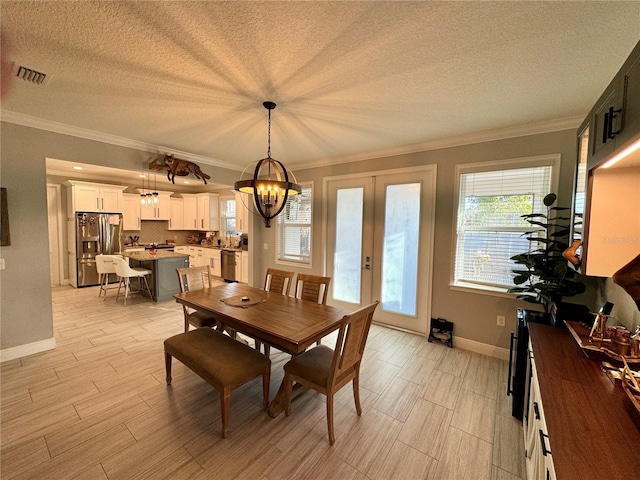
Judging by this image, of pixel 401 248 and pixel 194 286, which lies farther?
pixel 401 248

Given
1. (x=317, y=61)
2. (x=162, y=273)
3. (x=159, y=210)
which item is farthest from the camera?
(x=159, y=210)

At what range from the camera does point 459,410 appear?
2.16 m

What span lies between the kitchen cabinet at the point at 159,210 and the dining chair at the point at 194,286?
4754 millimetres

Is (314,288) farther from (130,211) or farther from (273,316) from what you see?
(130,211)

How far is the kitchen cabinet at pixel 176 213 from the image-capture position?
7.36 metres

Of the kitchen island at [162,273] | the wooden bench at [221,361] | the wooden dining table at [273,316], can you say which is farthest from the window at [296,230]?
the wooden bench at [221,361]

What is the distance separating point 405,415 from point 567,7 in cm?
276

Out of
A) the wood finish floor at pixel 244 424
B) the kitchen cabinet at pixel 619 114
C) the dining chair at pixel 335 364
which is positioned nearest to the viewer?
the kitchen cabinet at pixel 619 114

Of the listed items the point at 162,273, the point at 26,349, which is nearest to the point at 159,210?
the point at 162,273

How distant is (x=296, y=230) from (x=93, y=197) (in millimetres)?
4843

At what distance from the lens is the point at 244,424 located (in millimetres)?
1981

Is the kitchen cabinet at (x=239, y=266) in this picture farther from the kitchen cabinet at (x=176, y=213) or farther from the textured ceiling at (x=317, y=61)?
the textured ceiling at (x=317, y=61)

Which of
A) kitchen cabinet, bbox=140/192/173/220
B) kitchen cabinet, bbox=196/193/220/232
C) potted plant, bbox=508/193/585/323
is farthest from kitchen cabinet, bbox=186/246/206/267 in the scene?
potted plant, bbox=508/193/585/323

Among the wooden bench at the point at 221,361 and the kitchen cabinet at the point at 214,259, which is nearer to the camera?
the wooden bench at the point at 221,361
